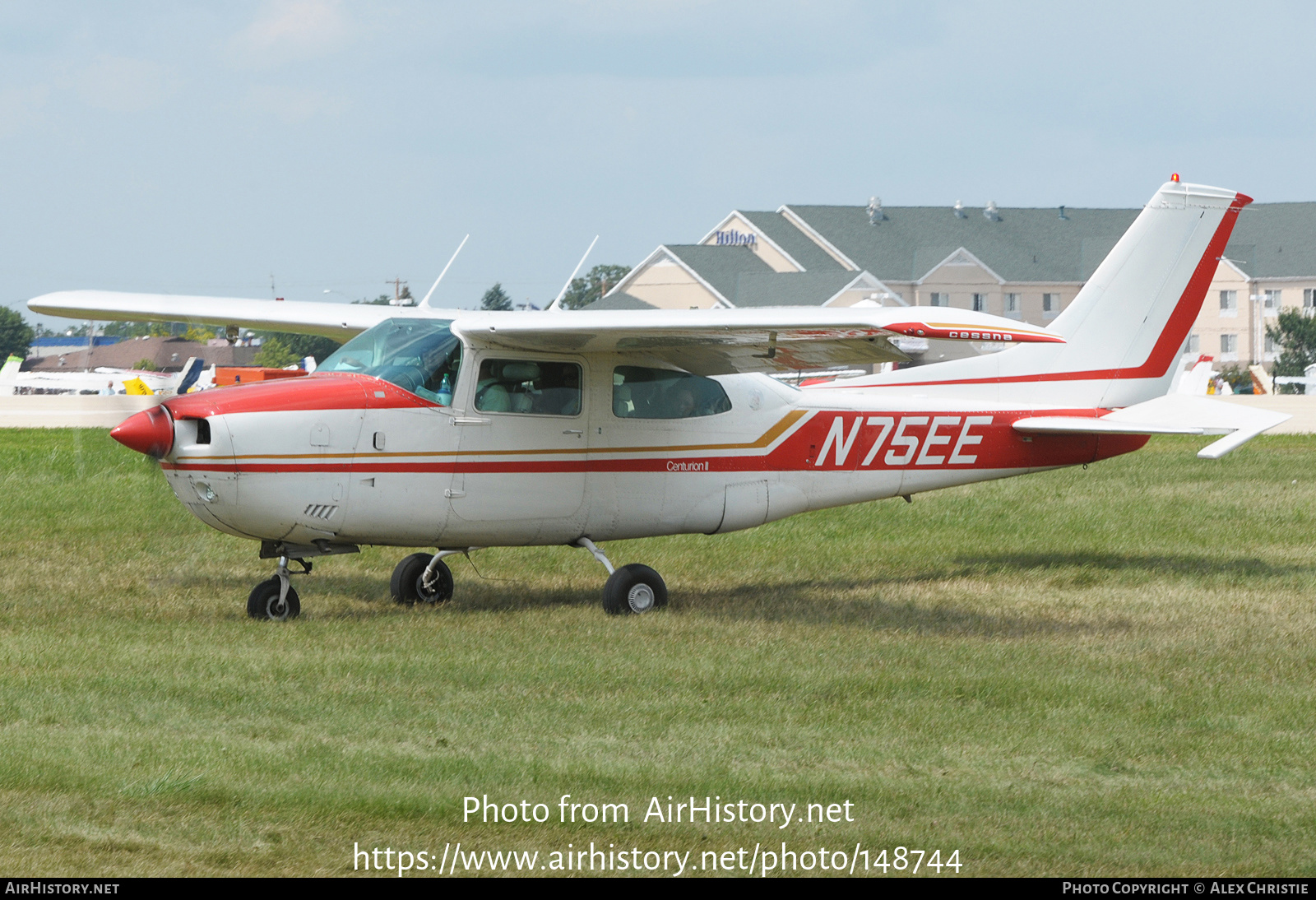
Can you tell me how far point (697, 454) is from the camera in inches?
433

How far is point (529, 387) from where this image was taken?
10328mm

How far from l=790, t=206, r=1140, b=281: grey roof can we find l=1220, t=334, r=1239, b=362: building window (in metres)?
9.40

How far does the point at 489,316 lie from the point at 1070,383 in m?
5.48

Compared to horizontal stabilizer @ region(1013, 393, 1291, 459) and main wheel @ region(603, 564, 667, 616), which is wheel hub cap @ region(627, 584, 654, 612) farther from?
horizontal stabilizer @ region(1013, 393, 1291, 459)

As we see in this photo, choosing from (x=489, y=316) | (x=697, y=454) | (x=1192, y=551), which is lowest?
(x=1192, y=551)

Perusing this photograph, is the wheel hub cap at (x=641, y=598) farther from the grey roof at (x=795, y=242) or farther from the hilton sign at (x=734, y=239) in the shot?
the hilton sign at (x=734, y=239)

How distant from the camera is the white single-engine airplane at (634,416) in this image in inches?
367

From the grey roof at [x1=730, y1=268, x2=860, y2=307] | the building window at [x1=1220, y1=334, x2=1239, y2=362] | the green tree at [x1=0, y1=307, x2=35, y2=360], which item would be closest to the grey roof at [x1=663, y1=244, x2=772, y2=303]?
the grey roof at [x1=730, y1=268, x2=860, y2=307]

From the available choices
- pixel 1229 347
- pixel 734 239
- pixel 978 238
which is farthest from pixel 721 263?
pixel 1229 347

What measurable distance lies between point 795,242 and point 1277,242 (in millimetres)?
31176

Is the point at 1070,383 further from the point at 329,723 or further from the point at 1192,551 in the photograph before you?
the point at 329,723

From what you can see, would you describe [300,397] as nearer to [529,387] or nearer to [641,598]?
[529,387]

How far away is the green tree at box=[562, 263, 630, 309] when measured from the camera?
385 ft
